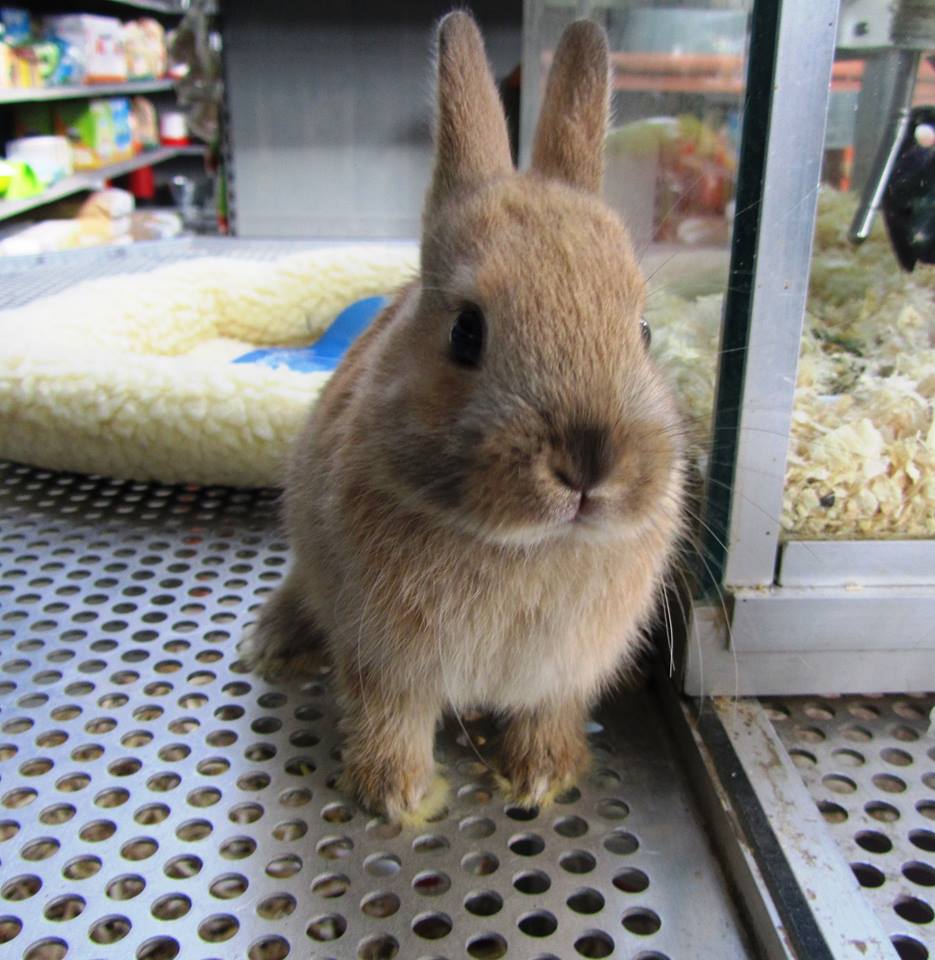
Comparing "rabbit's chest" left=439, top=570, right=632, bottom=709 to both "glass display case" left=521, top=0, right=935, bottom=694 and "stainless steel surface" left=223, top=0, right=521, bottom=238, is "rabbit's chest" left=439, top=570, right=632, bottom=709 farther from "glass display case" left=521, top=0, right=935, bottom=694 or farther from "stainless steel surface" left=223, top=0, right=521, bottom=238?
"stainless steel surface" left=223, top=0, right=521, bottom=238

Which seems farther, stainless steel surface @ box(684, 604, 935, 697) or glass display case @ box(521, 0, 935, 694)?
stainless steel surface @ box(684, 604, 935, 697)

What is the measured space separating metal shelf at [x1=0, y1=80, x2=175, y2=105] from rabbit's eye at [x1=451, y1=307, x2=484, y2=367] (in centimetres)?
342

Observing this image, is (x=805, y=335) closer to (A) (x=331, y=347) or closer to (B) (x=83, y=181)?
(A) (x=331, y=347)

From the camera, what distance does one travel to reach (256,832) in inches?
32.1

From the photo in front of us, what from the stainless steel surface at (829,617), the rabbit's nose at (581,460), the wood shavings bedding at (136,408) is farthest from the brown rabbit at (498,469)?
the wood shavings bedding at (136,408)

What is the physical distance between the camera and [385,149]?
135 inches

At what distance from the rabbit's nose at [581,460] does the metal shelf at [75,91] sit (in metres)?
3.58

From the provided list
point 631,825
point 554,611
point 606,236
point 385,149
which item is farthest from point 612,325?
point 385,149

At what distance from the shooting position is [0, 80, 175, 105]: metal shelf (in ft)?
11.6

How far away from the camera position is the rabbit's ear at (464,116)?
0.83 metres

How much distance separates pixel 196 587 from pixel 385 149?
2.58m

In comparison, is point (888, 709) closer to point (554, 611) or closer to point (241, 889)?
point (554, 611)

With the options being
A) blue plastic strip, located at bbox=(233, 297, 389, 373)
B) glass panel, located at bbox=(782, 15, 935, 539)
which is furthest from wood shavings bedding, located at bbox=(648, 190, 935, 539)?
blue plastic strip, located at bbox=(233, 297, 389, 373)

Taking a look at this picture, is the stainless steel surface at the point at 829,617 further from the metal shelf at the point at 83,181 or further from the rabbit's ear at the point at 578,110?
the metal shelf at the point at 83,181
